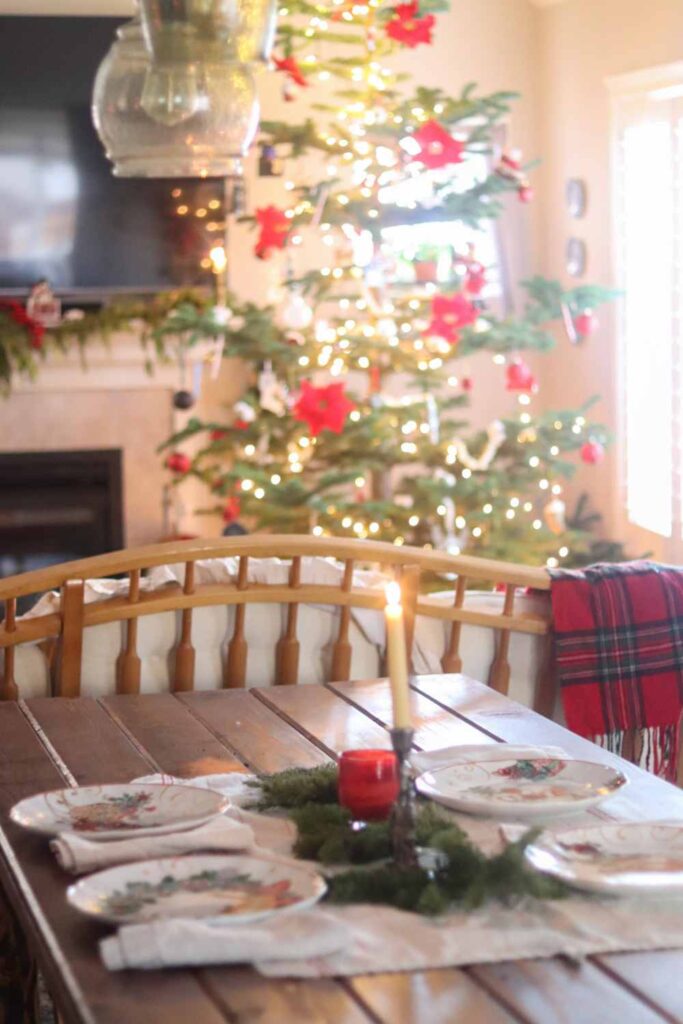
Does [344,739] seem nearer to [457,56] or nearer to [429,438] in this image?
[429,438]

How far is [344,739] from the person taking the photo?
7.38ft

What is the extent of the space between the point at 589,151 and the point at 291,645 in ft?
13.0

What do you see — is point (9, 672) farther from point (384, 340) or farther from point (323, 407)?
point (384, 340)

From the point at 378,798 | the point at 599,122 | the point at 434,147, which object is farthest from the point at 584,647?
the point at 599,122

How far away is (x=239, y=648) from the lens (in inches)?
114

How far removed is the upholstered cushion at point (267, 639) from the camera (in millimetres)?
2840

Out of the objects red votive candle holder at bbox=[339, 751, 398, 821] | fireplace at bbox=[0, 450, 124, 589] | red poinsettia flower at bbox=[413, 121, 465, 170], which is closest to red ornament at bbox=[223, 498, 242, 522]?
fireplace at bbox=[0, 450, 124, 589]

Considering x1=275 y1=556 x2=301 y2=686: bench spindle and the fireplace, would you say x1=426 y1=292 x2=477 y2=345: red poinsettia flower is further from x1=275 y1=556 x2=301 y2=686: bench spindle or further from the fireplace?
x1=275 y1=556 x2=301 y2=686: bench spindle

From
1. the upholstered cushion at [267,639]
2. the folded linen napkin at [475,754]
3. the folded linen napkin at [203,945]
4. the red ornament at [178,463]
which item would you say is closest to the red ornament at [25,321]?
the red ornament at [178,463]

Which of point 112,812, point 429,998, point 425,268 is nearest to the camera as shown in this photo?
point 429,998

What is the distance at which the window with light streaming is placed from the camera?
5676 millimetres

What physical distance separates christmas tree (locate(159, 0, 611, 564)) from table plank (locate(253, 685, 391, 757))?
2492 millimetres

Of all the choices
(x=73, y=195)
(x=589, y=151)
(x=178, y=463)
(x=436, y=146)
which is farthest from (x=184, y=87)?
(x=589, y=151)

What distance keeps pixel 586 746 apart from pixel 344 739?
0.33m
